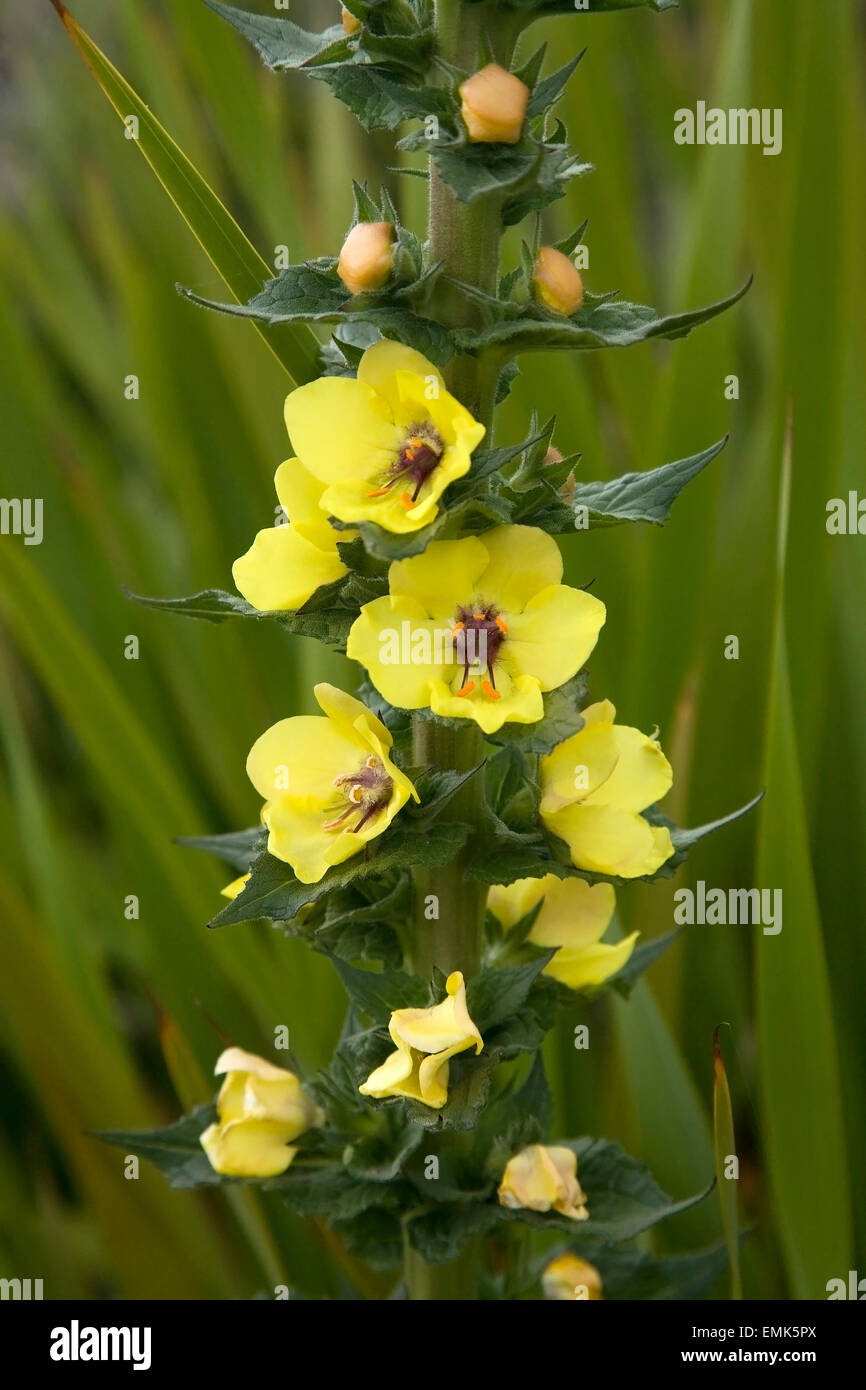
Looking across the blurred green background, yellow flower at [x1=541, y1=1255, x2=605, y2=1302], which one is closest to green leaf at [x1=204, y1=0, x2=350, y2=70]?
the blurred green background

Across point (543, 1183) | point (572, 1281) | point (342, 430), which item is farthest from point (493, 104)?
point (572, 1281)

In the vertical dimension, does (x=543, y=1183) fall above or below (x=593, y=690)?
below

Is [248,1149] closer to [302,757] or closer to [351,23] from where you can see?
[302,757]

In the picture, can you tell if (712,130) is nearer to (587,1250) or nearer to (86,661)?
(86,661)

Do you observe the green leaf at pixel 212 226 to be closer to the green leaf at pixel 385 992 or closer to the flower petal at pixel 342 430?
the flower petal at pixel 342 430

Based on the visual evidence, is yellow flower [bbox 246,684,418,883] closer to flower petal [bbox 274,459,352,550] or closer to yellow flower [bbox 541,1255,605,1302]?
flower petal [bbox 274,459,352,550]

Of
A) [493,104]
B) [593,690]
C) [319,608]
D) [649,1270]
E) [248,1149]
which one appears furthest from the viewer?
[593,690]
